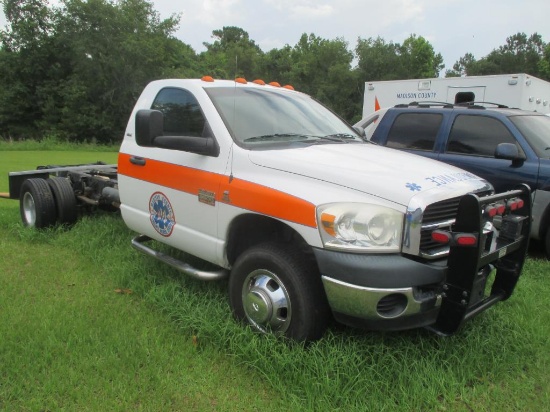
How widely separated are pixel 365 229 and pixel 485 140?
12.3 ft

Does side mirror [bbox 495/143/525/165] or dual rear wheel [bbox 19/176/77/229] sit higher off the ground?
side mirror [bbox 495/143/525/165]

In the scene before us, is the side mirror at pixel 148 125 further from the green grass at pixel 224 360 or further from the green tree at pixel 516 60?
the green tree at pixel 516 60

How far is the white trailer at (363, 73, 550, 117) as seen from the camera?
31.9 ft

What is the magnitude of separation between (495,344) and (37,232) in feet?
16.7

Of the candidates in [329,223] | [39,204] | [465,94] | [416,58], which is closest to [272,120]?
[329,223]

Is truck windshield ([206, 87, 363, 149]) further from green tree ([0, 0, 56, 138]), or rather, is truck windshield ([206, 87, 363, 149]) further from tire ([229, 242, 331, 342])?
green tree ([0, 0, 56, 138])

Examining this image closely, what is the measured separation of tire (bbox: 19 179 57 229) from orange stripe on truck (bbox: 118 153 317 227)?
81.7 inches

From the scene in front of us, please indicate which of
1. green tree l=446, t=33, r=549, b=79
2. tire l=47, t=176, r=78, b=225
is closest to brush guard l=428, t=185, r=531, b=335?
tire l=47, t=176, r=78, b=225

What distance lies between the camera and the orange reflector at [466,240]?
2487 mm

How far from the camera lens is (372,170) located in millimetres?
2928

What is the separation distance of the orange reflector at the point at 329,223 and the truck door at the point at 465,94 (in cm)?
743

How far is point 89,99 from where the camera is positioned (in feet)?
127

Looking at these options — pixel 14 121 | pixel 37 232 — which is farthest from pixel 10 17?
pixel 37 232

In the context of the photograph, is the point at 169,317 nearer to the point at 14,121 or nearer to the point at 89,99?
the point at 89,99
